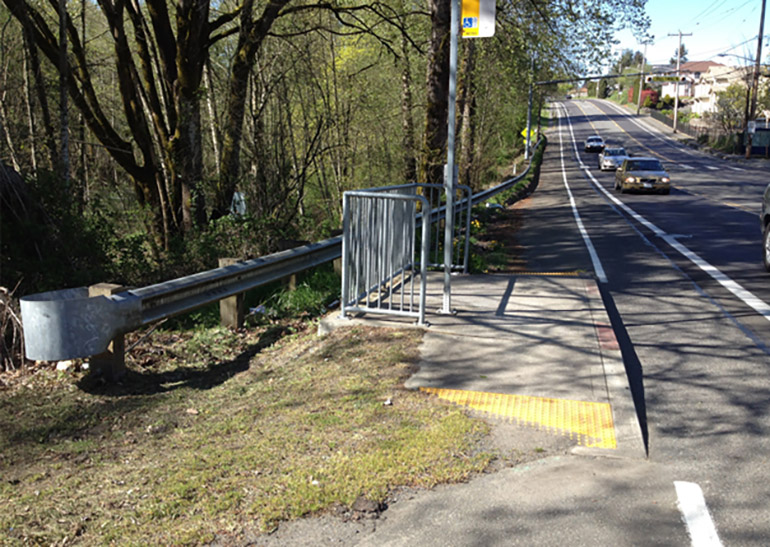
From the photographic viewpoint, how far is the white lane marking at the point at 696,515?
10.7 feet

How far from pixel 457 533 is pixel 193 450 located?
5.88 ft

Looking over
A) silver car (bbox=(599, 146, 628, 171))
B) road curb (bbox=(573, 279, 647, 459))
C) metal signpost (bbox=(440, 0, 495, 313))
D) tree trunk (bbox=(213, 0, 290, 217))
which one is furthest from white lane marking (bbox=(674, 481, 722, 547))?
silver car (bbox=(599, 146, 628, 171))

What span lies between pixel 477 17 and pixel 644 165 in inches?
933

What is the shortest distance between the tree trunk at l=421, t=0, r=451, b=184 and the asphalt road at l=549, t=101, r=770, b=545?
376cm

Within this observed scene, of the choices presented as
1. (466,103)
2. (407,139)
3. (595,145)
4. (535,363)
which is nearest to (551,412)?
(535,363)

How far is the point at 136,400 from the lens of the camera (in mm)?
5145

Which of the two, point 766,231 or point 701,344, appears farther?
point 766,231

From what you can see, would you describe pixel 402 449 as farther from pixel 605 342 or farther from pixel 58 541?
pixel 605 342

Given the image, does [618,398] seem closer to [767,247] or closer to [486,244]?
[767,247]

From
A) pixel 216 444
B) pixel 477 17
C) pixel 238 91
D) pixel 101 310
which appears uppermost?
pixel 477 17

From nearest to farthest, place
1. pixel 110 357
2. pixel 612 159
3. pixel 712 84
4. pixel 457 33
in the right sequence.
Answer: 1. pixel 110 357
2. pixel 457 33
3. pixel 612 159
4. pixel 712 84

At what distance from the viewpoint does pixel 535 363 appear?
18.9 ft

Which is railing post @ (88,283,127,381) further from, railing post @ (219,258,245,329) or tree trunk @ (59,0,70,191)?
tree trunk @ (59,0,70,191)

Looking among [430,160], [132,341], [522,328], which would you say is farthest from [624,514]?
[430,160]
